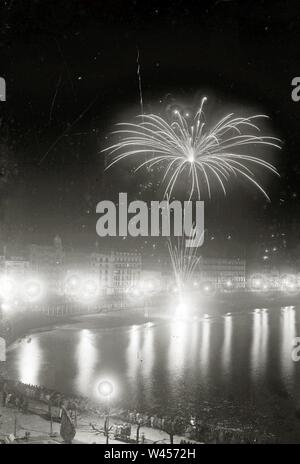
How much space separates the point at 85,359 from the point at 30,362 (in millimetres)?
4749

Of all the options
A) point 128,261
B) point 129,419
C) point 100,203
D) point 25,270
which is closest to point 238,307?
point 128,261

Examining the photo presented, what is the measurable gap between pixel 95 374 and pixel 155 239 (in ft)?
302

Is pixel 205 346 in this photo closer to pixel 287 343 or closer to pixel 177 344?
pixel 177 344

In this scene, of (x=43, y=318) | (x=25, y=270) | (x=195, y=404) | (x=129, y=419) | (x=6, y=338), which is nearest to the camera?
(x=129, y=419)

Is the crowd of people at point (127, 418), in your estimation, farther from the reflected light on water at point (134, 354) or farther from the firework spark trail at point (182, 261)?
the firework spark trail at point (182, 261)

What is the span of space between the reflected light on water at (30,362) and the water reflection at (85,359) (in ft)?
9.46

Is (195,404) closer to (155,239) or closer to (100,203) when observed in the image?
(100,203)

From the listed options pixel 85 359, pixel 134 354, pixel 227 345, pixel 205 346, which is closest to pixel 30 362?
pixel 85 359

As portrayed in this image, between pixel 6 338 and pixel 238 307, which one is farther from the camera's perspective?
pixel 238 307

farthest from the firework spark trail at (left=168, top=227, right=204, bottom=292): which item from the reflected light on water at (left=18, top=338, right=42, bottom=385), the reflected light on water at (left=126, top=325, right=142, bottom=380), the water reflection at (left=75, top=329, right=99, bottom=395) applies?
the reflected light on water at (left=18, top=338, right=42, bottom=385)

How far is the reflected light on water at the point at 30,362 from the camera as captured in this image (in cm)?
2905

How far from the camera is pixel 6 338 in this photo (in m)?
38.7

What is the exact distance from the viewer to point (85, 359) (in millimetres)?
36312
